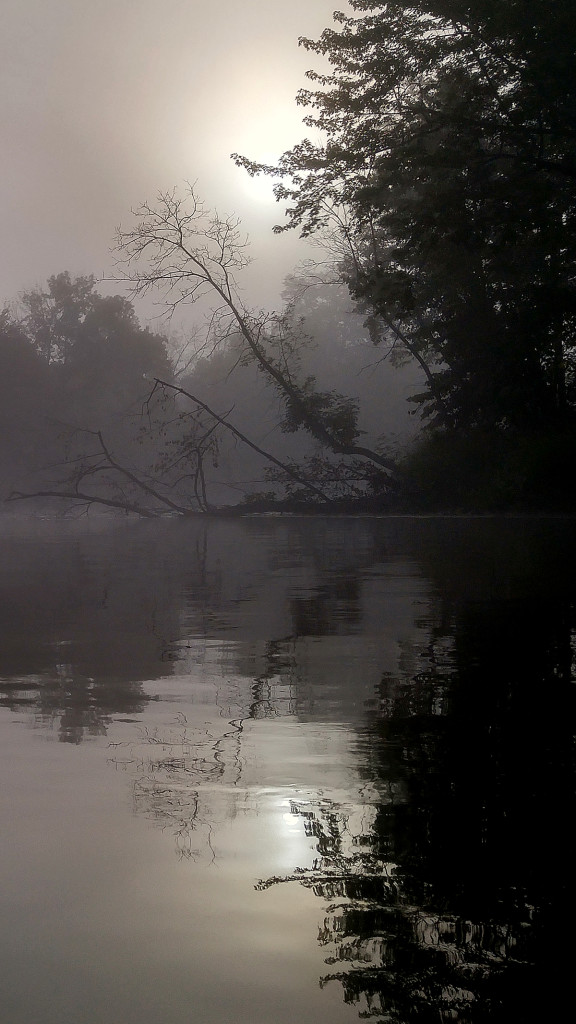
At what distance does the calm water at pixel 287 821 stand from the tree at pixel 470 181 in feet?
45.4

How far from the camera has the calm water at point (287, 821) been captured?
91.6 inches

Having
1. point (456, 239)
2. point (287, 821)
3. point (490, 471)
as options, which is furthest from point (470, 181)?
point (287, 821)

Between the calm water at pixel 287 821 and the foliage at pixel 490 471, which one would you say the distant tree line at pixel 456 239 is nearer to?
the foliage at pixel 490 471

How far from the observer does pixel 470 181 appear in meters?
20.3

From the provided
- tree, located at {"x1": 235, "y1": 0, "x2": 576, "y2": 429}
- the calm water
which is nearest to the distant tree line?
tree, located at {"x1": 235, "y1": 0, "x2": 576, "y2": 429}

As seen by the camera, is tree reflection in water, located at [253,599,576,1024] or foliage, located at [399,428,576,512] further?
foliage, located at [399,428,576,512]

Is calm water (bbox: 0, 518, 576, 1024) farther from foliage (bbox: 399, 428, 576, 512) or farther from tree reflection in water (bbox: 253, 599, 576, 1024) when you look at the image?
foliage (bbox: 399, 428, 576, 512)

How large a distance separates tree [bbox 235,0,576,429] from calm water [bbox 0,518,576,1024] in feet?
45.4

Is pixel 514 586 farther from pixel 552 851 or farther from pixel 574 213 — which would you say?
pixel 574 213

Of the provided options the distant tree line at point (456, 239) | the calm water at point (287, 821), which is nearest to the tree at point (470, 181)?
the distant tree line at point (456, 239)

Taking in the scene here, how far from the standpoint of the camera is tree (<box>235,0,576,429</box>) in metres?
19.9

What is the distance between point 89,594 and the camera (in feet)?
36.4

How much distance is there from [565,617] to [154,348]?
189 ft

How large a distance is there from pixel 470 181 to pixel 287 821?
18699 millimetres
